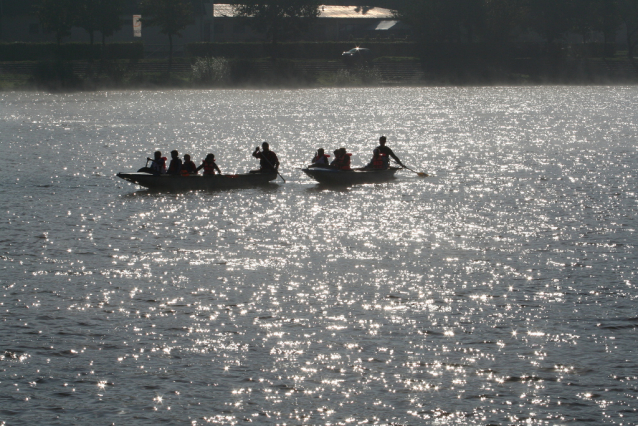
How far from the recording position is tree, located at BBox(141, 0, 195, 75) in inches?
4087

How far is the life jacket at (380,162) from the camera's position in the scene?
3616 centimetres

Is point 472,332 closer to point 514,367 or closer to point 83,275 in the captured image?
point 514,367

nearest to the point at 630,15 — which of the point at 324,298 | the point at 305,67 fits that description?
the point at 305,67

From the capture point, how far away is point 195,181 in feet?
110

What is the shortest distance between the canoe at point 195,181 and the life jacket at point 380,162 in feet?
13.5

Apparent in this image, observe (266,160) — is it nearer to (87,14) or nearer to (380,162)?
(380,162)

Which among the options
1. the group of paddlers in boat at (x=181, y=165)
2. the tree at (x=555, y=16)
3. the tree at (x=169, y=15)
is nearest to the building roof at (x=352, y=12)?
the tree at (x=555, y=16)

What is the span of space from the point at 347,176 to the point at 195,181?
5.94 m

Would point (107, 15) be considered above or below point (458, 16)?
below

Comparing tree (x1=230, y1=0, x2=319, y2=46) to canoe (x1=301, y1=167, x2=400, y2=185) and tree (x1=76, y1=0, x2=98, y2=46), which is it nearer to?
tree (x1=76, y1=0, x2=98, y2=46)

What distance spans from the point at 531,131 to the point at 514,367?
164 ft

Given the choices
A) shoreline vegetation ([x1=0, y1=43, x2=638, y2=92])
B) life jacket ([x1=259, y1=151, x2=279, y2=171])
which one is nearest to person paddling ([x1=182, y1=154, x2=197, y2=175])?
life jacket ([x1=259, y1=151, x2=279, y2=171])

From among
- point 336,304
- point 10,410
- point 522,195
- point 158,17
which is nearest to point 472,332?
point 336,304

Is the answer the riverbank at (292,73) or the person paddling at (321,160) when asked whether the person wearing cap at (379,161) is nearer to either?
the person paddling at (321,160)
